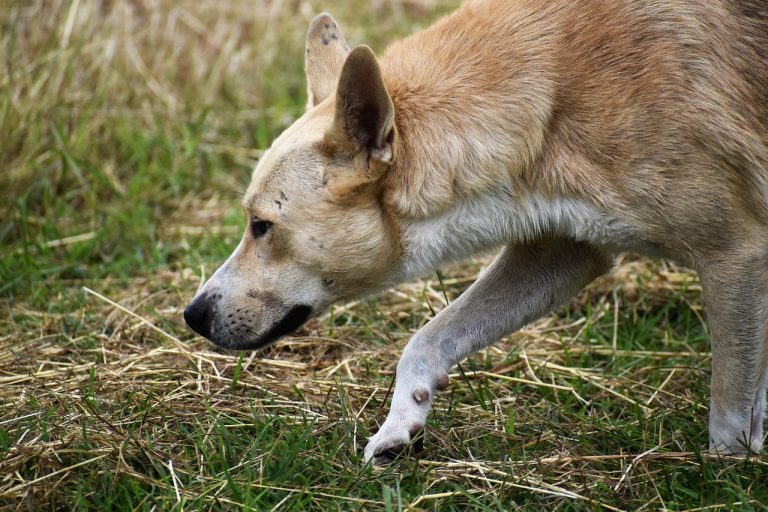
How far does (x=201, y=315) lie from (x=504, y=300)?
113 cm

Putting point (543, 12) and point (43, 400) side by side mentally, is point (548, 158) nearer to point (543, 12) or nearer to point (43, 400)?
point (543, 12)

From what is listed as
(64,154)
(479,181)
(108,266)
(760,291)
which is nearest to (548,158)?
(479,181)

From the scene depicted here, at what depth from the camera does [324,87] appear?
3822 mm

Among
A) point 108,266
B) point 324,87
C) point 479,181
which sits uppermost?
point 324,87

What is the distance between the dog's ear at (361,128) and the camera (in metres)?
3.14

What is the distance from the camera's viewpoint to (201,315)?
3564 mm

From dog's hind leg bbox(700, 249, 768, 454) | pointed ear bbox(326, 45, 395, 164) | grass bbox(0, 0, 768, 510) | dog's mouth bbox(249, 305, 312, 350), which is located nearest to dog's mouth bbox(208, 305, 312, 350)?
dog's mouth bbox(249, 305, 312, 350)

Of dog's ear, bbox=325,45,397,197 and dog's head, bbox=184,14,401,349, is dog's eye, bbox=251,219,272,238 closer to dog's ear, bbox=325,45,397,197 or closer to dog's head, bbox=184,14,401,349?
dog's head, bbox=184,14,401,349

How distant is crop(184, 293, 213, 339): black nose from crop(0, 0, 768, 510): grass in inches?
12.8

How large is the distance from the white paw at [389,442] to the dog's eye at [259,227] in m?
0.80

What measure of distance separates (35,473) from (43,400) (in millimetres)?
611

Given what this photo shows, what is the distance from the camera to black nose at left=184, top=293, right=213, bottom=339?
3.56 m

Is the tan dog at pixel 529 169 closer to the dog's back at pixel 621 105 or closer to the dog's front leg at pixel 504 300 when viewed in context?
the dog's back at pixel 621 105

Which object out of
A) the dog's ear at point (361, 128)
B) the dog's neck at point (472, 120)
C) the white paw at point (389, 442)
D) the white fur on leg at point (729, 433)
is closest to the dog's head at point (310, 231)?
the dog's ear at point (361, 128)
